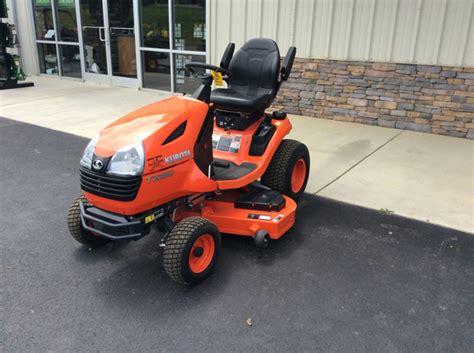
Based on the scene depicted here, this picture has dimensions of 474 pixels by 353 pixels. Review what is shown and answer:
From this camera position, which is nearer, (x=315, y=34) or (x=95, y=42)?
(x=315, y=34)

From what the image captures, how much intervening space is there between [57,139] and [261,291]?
436 centimetres

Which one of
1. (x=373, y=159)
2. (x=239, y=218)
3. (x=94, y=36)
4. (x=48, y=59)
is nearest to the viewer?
(x=239, y=218)

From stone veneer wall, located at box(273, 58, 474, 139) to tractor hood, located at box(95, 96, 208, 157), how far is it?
14.4 ft

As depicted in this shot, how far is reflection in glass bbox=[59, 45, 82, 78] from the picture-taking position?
10.9 meters

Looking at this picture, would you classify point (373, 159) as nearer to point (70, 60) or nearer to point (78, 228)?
point (78, 228)

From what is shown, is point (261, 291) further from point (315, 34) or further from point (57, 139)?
point (315, 34)

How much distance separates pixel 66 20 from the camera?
10695 millimetres

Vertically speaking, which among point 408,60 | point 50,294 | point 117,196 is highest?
point 408,60

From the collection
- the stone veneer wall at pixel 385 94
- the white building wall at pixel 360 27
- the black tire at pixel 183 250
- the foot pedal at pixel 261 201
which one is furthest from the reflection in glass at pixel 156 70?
the black tire at pixel 183 250

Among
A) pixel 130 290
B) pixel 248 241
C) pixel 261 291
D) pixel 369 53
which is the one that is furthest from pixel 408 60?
pixel 130 290

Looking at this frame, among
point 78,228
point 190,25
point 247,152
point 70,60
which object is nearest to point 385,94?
point 247,152

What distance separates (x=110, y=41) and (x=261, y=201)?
798 centimetres

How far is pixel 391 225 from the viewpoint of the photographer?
3.53m

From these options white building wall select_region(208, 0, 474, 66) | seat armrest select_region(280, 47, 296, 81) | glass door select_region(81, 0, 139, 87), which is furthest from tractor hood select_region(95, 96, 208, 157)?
glass door select_region(81, 0, 139, 87)
